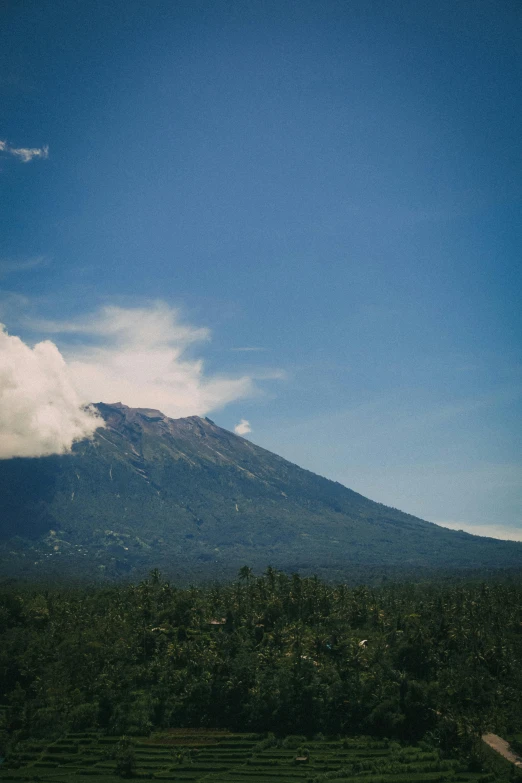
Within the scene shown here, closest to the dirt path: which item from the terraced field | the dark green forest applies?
the dark green forest

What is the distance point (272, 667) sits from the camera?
65.4m

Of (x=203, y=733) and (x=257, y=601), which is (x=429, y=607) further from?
(x=203, y=733)

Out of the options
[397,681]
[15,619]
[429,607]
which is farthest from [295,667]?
[15,619]

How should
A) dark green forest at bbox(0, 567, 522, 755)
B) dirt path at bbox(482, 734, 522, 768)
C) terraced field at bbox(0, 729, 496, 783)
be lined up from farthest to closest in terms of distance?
dark green forest at bbox(0, 567, 522, 755)
dirt path at bbox(482, 734, 522, 768)
terraced field at bbox(0, 729, 496, 783)

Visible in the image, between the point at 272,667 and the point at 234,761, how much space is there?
13157 mm

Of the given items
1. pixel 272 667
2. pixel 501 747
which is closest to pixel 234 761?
pixel 272 667

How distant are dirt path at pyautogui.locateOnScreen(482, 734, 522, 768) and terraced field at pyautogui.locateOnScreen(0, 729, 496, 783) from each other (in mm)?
3713

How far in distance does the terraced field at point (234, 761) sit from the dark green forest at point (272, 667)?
281cm

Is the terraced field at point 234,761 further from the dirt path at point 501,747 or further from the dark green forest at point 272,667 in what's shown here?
the dirt path at point 501,747

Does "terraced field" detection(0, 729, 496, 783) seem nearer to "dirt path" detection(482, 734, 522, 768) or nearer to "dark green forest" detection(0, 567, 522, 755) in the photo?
"dark green forest" detection(0, 567, 522, 755)

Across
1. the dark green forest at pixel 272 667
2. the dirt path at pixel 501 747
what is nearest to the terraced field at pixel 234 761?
the dark green forest at pixel 272 667

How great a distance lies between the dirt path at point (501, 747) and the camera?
48.7 metres

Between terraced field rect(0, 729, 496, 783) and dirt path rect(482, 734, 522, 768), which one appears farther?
dirt path rect(482, 734, 522, 768)

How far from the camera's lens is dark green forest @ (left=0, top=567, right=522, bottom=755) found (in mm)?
58969
